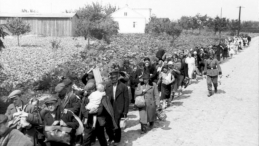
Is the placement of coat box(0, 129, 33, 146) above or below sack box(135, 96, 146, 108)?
above

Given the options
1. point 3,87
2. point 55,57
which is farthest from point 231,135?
point 55,57

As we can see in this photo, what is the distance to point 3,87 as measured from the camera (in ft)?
41.7

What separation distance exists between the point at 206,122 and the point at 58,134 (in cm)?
549

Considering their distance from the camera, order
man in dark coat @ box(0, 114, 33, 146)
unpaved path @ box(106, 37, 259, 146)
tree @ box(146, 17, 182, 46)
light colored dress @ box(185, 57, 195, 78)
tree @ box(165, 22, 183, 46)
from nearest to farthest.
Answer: man in dark coat @ box(0, 114, 33, 146) → unpaved path @ box(106, 37, 259, 146) → light colored dress @ box(185, 57, 195, 78) → tree @ box(165, 22, 183, 46) → tree @ box(146, 17, 182, 46)

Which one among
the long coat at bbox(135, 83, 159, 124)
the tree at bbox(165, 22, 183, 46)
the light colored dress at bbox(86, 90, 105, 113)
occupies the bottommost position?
the long coat at bbox(135, 83, 159, 124)

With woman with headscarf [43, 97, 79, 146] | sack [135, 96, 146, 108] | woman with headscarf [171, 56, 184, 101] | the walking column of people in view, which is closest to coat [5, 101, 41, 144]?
the walking column of people

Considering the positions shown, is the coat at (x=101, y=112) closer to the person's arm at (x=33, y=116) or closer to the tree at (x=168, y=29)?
the person's arm at (x=33, y=116)

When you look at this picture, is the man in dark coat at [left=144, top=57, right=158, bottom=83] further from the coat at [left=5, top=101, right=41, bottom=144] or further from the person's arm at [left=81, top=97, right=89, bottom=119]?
the coat at [left=5, top=101, right=41, bottom=144]

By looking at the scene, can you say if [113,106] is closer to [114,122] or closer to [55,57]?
[114,122]

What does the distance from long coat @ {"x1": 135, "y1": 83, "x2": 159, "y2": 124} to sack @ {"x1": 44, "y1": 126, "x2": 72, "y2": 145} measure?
341 cm

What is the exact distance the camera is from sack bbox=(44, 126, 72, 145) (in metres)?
4.97

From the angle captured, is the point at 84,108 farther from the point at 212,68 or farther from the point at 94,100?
the point at 212,68

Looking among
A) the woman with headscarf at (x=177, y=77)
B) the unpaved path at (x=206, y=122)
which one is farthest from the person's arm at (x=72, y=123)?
the woman with headscarf at (x=177, y=77)

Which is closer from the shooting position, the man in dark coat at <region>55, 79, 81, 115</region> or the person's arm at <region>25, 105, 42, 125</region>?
the person's arm at <region>25, 105, 42, 125</region>
